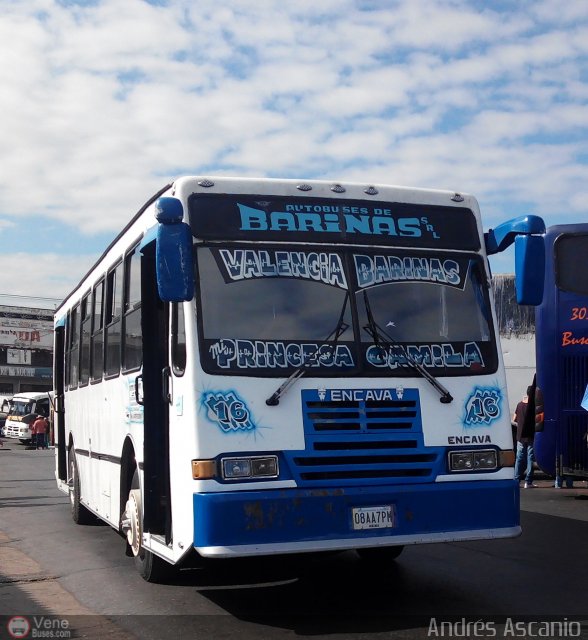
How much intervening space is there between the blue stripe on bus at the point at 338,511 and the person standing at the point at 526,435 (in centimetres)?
920

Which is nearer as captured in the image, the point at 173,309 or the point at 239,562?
the point at 173,309

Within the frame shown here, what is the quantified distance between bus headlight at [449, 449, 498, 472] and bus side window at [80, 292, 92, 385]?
18.2 feet

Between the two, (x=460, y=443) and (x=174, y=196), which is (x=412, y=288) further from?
(x=174, y=196)

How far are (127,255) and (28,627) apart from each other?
348cm

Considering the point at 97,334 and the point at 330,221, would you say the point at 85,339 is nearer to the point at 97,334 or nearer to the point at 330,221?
the point at 97,334

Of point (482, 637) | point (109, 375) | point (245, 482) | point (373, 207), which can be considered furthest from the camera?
point (109, 375)

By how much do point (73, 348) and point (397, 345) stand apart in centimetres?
692

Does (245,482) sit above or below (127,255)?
below

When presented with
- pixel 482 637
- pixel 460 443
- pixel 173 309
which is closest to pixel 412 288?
pixel 460 443

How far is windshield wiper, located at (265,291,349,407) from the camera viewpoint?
21.9 ft

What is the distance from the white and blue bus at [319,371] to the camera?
654cm

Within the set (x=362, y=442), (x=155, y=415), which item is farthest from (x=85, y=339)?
(x=362, y=442)

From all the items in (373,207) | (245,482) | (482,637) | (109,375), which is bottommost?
(482,637)

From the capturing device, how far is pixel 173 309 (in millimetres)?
7090
